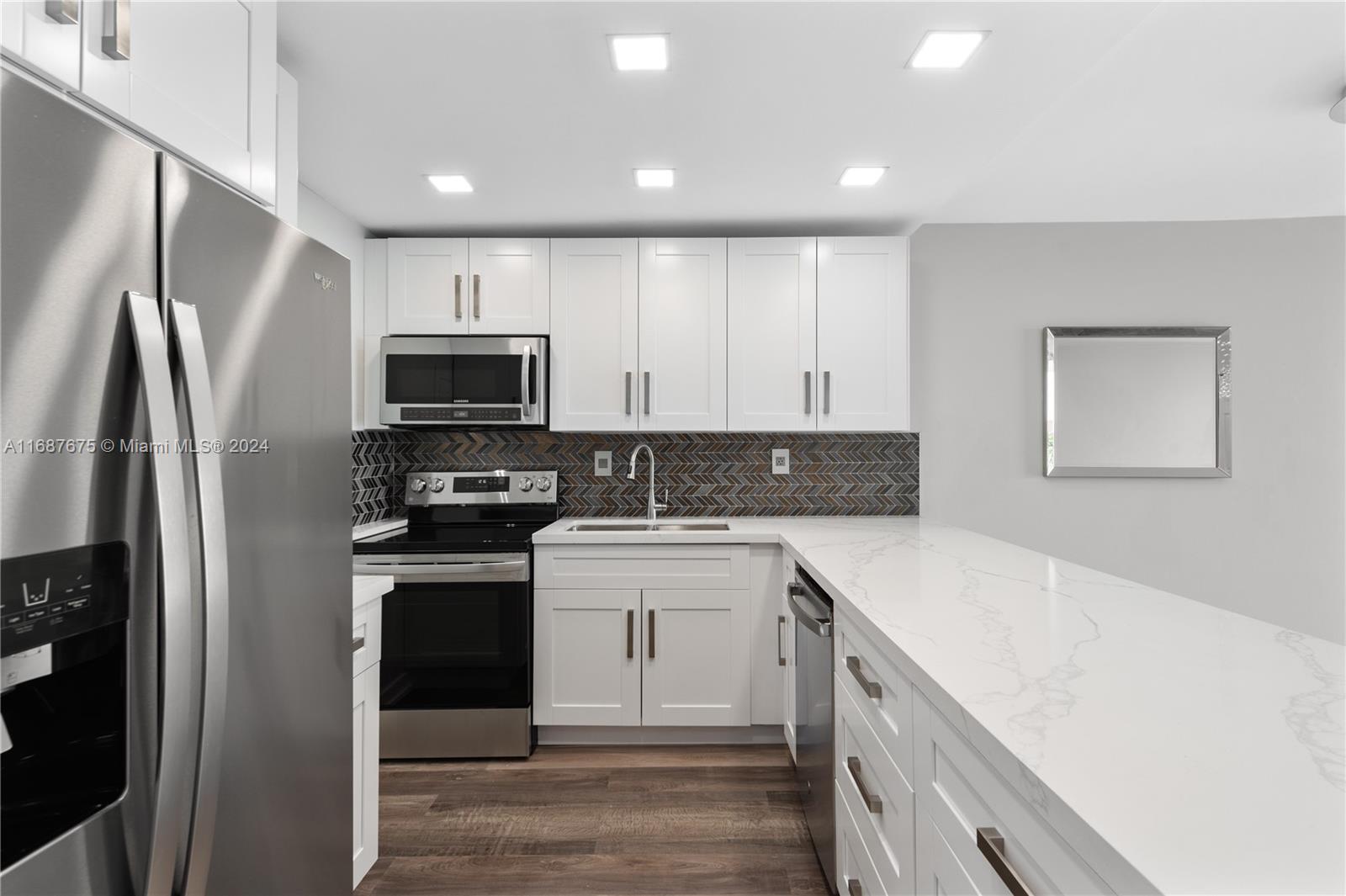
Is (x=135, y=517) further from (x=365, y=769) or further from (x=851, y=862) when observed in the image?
(x=851, y=862)

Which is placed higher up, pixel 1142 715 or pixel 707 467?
pixel 707 467

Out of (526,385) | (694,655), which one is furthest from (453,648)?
(526,385)

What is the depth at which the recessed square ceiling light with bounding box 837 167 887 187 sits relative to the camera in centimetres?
255

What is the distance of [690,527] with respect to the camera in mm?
3328

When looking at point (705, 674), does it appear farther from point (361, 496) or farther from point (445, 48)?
point (445, 48)

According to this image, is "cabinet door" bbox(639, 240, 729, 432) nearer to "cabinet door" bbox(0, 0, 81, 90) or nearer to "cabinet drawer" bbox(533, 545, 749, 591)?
"cabinet drawer" bbox(533, 545, 749, 591)

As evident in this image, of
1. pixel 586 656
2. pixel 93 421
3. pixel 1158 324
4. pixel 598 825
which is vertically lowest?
pixel 598 825

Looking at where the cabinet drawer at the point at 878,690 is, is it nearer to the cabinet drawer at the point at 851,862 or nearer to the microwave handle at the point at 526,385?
the cabinet drawer at the point at 851,862

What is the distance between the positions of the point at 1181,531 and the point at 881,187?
2.32 metres

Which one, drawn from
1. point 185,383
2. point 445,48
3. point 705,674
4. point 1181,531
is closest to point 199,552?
point 185,383

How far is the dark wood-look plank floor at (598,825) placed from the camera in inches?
78.7

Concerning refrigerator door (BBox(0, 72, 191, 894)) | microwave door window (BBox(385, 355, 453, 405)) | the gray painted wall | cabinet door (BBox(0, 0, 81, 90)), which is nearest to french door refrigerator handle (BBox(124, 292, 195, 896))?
refrigerator door (BBox(0, 72, 191, 894))

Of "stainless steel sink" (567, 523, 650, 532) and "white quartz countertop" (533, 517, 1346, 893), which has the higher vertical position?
"white quartz countertop" (533, 517, 1346, 893)

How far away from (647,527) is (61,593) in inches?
103
